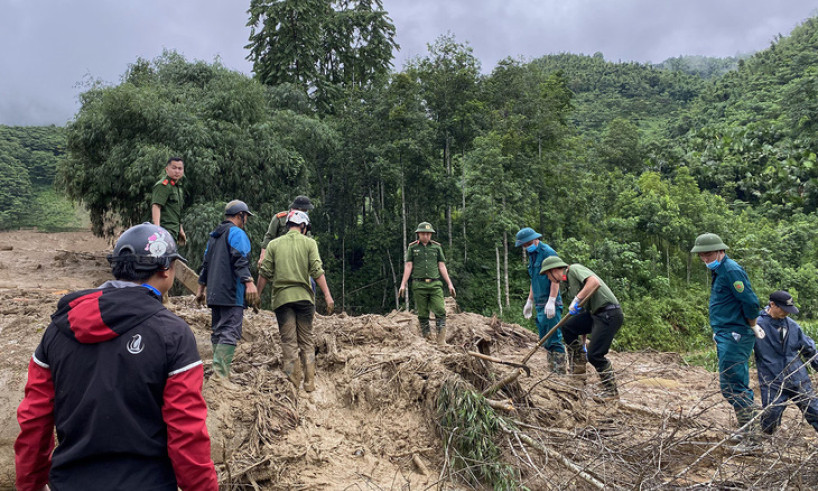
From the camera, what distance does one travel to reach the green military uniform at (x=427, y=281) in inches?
288

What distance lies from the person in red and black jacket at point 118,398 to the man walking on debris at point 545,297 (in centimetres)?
457

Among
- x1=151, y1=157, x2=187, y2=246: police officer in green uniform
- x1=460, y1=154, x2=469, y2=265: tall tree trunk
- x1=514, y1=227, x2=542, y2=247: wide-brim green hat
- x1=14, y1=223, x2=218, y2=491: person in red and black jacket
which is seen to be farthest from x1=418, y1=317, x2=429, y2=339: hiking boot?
x1=460, y1=154, x2=469, y2=265: tall tree trunk

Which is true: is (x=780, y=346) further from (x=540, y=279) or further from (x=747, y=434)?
(x=540, y=279)

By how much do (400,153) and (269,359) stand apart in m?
14.4

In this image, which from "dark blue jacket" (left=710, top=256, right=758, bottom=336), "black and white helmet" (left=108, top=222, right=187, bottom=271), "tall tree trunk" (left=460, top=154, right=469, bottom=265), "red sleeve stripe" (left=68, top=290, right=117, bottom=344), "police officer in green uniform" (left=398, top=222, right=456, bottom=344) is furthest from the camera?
"tall tree trunk" (left=460, top=154, right=469, bottom=265)

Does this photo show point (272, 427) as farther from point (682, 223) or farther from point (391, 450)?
point (682, 223)

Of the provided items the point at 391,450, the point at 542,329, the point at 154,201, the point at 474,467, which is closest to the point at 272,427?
the point at 391,450

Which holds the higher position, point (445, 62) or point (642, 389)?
point (445, 62)

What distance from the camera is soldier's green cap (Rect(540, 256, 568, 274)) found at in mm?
5715

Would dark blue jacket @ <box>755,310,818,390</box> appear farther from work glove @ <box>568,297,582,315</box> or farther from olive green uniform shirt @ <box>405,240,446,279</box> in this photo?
olive green uniform shirt @ <box>405,240,446,279</box>

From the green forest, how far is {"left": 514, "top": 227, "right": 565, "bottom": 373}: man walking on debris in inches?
351

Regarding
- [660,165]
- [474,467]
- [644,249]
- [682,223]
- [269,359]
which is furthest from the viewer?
[660,165]

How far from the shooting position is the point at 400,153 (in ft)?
62.1

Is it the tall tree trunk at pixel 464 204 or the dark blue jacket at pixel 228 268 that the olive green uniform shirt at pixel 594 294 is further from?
the tall tree trunk at pixel 464 204
